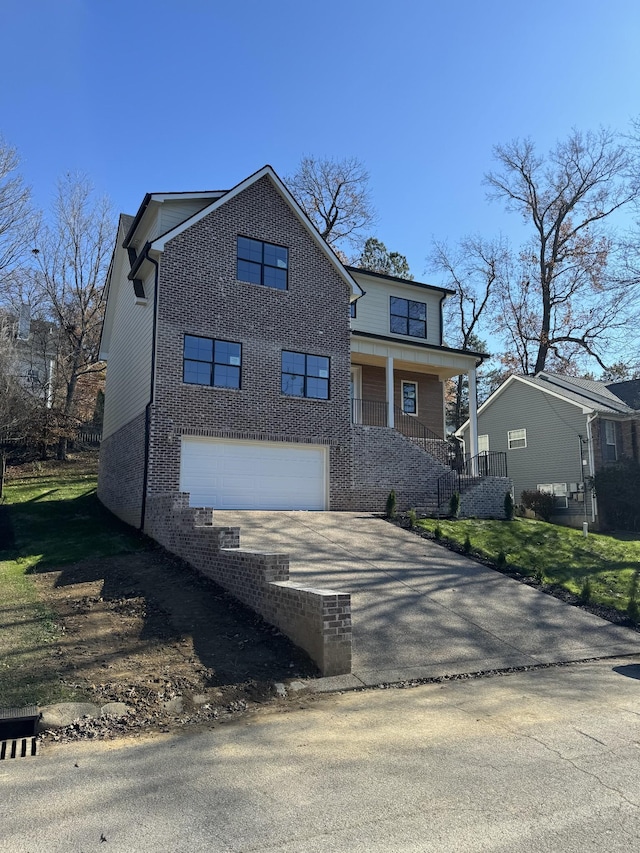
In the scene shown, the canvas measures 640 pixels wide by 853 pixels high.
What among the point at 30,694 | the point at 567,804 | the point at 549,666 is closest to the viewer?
the point at 567,804

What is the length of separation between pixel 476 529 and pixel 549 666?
25.8 feet

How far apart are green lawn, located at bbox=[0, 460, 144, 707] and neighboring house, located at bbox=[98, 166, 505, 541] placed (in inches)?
38.0

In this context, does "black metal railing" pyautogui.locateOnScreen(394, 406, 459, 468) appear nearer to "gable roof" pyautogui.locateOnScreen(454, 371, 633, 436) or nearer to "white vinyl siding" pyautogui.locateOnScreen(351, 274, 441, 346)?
"white vinyl siding" pyautogui.locateOnScreen(351, 274, 441, 346)

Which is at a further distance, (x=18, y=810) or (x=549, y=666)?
(x=549, y=666)

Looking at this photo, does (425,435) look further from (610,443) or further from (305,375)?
(610,443)

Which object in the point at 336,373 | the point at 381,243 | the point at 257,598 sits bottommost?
the point at 257,598

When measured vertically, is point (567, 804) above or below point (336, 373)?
below

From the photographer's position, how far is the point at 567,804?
3721 mm

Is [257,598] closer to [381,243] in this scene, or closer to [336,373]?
[336,373]

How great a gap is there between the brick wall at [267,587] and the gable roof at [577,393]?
715 inches

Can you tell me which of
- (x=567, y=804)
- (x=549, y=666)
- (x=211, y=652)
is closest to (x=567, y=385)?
(x=549, y=666)

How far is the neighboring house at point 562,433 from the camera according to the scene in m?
24.2

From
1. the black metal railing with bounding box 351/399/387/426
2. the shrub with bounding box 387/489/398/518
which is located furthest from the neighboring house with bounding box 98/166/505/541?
the black metal railing with bounding box 351/399/387/426

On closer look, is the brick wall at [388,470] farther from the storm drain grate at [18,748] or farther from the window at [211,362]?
the storm drain grate at [18,748]
